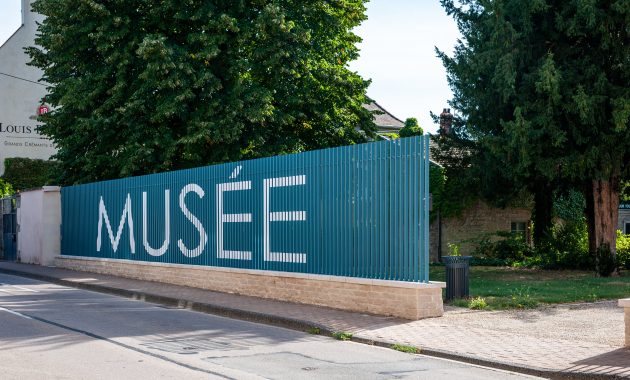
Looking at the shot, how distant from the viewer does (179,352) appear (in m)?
9.81

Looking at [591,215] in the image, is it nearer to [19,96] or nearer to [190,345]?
[190,345]

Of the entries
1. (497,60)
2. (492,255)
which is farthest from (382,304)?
(492,255)

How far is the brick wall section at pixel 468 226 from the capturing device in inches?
1265

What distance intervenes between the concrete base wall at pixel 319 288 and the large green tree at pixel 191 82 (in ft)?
19.2

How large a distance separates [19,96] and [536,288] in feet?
132

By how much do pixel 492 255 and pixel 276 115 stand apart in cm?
1033

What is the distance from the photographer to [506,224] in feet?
108

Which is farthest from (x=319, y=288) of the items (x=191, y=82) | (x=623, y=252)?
(x=623, y=252)

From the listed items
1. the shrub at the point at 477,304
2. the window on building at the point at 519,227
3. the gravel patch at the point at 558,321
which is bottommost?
the gravel patch at the point at 558,321

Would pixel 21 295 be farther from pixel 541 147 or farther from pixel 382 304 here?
pixel 541 147

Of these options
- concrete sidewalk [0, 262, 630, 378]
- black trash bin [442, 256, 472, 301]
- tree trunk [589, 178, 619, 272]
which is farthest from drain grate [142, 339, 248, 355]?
tree trunk [589, 178, 619, 272]

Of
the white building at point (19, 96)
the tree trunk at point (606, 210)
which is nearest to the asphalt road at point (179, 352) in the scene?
the tree trunk at point (606, 210)

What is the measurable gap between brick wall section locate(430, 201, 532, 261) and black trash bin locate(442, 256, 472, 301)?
17.3m

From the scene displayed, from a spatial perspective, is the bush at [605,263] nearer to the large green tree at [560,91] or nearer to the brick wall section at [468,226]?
the large green tree at [560,91]
